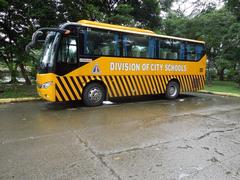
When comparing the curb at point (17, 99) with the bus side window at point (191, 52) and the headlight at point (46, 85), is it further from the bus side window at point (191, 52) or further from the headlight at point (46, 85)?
the bus side window at point (191, 52)

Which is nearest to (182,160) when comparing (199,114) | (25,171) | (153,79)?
(25,171)

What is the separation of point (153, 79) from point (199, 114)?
3337mm

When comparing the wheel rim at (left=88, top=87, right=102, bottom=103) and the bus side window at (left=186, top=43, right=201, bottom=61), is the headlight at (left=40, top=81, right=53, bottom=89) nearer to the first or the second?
the wheel rim at (left=88, top=87, right=102, bottom=103)

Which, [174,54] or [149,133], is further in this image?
[174,54]

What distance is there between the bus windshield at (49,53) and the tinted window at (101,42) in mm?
1124

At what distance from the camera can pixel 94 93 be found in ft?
27.5

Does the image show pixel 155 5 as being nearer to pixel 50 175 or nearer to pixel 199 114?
pixel 199 114

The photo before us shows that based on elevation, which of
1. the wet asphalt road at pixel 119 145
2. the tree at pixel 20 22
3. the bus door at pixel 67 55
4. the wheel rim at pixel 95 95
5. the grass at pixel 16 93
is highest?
the tree at pixel 20 22

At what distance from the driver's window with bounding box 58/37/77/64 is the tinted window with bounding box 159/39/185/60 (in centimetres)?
432

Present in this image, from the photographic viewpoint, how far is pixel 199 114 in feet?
23.2

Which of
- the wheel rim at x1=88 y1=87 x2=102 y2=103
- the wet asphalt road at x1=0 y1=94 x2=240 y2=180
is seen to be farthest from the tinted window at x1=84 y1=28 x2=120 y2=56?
the wet asphalt road at x1=0 y1=94 x2=240 y2=180

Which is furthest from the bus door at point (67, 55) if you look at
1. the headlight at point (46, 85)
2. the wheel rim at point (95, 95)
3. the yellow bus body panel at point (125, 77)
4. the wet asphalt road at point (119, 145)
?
the wet asphalt road at point (119, 145)

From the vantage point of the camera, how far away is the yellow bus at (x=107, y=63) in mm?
7504

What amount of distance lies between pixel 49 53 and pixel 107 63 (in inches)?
88.4
